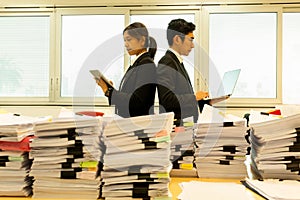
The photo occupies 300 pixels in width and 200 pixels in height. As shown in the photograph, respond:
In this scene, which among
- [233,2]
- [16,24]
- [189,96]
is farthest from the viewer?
[16,24]

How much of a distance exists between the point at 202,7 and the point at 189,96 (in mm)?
2370

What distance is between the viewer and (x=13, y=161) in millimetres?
1075

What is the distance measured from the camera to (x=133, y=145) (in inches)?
41.1

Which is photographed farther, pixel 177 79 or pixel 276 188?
pixel 177 79

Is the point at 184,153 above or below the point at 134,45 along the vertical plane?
below

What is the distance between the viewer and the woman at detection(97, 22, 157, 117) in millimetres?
1615

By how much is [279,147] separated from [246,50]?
9.13 ft

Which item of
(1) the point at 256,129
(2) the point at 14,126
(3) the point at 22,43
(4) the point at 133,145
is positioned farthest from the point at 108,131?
(3) the point at 22,43

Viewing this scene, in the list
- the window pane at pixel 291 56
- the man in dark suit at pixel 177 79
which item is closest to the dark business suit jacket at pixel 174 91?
the man in dark suit at pixel 177 79

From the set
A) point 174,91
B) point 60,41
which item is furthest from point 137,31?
point 60,41

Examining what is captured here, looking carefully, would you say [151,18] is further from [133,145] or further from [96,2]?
[133,145]

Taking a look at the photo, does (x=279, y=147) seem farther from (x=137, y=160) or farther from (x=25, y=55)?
(x=25, y=55)

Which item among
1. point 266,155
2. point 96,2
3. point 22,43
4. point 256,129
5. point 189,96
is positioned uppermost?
point 96,2

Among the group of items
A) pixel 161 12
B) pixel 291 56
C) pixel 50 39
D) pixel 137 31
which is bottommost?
pixel 137 31
